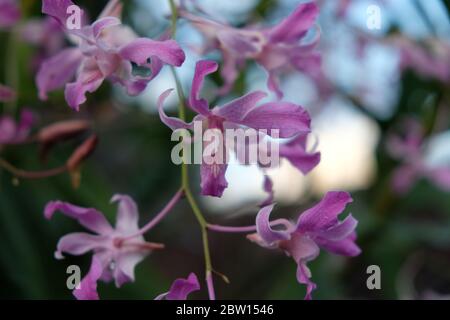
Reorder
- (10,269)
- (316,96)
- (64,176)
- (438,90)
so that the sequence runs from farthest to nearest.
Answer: (316,96) → (438,90) → (64,176) → (10,269)

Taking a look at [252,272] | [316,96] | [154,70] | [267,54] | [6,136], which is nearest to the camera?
[154,70]

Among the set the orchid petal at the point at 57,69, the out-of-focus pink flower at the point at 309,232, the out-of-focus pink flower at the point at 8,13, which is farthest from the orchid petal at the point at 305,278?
the out-of-focus pink flower at the point at 8,13

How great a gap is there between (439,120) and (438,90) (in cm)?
6

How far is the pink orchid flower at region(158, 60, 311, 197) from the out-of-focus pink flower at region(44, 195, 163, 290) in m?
0.08

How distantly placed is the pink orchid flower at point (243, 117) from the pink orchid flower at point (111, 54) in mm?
28

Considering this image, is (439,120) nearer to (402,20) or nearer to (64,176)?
(402,20)

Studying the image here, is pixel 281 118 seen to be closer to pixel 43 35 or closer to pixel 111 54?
pixel 111 54

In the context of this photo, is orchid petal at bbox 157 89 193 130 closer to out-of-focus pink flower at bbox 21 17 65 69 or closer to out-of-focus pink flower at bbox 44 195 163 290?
out-of-focus pink flower at bbox 44 195 163 290

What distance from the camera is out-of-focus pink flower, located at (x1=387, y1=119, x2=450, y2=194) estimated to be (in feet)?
3.79

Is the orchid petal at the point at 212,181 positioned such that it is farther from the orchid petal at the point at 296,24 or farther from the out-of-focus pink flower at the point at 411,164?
the out-of-focus pink flower at the point at 411,164

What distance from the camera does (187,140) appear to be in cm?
45

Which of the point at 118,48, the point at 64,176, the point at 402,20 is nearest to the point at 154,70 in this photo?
the point at 118,48

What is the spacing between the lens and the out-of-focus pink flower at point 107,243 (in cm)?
48

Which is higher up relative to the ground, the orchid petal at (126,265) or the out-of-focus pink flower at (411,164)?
the orchid petal at (126,265)
